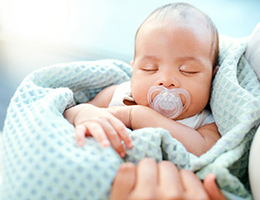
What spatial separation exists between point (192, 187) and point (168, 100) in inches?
14.0

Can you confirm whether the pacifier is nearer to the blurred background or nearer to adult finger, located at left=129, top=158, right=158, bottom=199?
adult finger, located at left=129, top=158, right=158, bottom=199

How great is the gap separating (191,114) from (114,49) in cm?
74

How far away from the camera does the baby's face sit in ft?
2.92

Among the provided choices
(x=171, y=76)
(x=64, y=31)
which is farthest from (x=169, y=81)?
(x=64, y=31)

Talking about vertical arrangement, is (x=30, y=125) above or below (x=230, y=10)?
below

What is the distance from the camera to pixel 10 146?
697 millimetres

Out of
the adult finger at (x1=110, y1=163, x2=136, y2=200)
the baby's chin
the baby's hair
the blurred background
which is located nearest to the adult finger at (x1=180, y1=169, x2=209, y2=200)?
the adult finger at (x1=110, y1=163, x2=136, y2=200)

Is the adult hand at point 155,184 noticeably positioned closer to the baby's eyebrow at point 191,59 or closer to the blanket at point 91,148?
the blanket at point 91,148

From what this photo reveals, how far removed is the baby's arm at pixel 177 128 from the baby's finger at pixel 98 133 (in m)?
0.19

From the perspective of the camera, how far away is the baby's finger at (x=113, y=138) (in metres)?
0.67

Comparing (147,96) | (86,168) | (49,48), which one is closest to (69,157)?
(86,168)

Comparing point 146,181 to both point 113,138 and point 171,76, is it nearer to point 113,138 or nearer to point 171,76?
point 113,138

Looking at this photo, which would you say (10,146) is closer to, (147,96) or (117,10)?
(147,96)

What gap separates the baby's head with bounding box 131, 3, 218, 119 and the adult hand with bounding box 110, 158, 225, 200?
0.34 m
